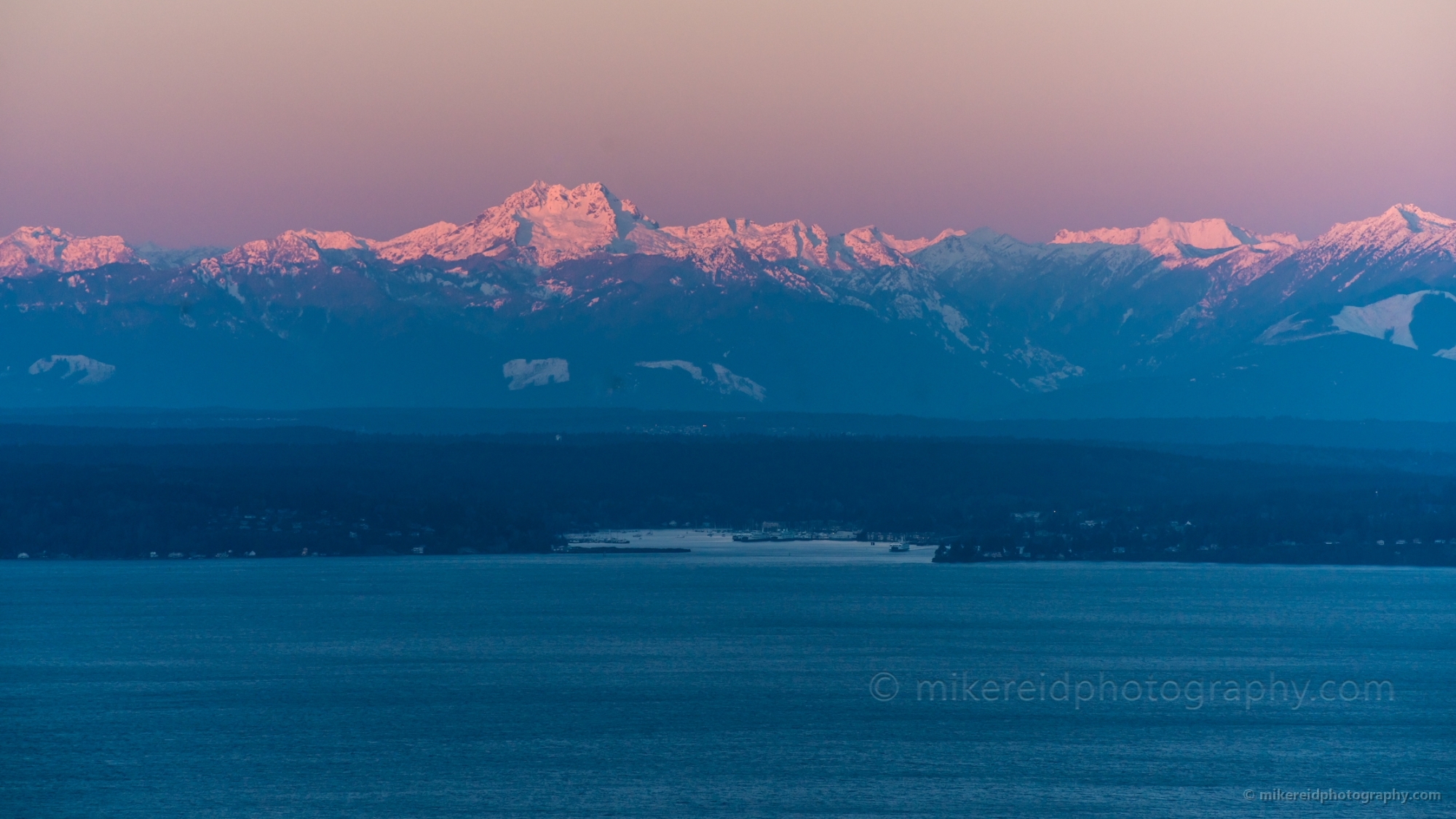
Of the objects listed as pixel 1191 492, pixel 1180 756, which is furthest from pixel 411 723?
pixel 1191 492

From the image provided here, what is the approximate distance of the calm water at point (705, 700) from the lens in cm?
6888

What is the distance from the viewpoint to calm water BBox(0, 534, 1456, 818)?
6888 centimetres

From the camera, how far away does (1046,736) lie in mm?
79250

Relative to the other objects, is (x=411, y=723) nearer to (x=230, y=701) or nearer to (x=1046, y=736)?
(x=230, y=701)

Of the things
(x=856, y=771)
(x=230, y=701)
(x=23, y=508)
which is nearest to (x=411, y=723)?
(x=230, y=701)

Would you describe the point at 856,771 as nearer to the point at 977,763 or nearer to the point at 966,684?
the point at 977,763

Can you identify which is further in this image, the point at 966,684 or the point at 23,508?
the point at 23,508

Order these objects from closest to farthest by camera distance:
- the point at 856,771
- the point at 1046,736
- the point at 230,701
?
the point at 856,771 < the point at 1046,736 < the point at 230,701

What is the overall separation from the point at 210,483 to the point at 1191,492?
9871 centimetres

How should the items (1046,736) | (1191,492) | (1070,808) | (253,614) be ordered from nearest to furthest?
(1070,808), (1046,736), (253,614), (1191,492)

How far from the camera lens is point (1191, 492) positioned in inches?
7869

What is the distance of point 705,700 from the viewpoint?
3450 inches

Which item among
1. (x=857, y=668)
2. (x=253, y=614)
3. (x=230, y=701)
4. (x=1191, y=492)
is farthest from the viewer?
(x=1191, y=492)

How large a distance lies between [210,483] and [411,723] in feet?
338
